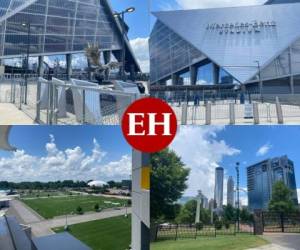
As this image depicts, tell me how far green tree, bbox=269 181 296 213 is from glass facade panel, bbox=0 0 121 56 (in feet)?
7.35

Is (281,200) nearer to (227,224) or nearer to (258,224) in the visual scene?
(258,224)

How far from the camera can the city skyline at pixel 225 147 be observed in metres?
2.36

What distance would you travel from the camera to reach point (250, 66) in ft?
21.5

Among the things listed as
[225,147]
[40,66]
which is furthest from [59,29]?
[225,147]

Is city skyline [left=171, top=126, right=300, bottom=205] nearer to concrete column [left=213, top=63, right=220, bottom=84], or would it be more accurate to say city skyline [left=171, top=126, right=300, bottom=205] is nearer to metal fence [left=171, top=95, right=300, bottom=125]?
metal fence [left=171, top=95, right=300, bottom=125]

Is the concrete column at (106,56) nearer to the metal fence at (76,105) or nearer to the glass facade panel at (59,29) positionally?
the glass facade panel at (59,29)

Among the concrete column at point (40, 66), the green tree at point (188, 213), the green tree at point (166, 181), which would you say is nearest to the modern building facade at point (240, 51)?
the concrete column at point (40, 66)

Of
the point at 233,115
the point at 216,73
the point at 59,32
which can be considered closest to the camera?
the point at 233,115

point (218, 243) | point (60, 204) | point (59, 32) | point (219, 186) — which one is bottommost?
point (218, 243)

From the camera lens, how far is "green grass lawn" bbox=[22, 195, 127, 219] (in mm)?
2355

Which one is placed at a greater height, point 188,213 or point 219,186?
point 219,186

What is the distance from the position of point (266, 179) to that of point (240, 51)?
13.7 ft

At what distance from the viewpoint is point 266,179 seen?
2348 mm

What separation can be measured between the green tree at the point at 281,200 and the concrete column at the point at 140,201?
30.0 inches
